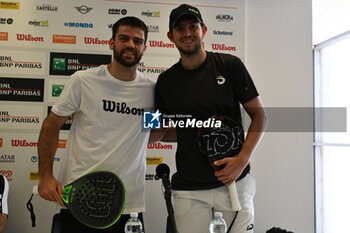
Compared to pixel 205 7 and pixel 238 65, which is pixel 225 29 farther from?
pixel 238 65

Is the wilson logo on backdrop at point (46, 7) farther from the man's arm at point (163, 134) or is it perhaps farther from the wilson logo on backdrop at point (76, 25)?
the man's arm at point (163, 134)

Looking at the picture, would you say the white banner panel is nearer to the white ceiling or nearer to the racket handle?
the racket handle

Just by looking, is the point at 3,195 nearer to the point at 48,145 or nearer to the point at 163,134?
the point at 48,145

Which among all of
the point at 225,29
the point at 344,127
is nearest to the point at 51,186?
the point at 225,29

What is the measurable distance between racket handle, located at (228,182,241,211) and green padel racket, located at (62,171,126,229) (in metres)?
0.53

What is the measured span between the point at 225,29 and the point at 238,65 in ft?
4.81

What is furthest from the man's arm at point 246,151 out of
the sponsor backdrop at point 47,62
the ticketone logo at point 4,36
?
the ticketone logo at point 4,36

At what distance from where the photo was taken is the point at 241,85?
1556 millimetres

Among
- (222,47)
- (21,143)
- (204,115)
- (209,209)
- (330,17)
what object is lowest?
(209,209)

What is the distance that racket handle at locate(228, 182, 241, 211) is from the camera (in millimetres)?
1414

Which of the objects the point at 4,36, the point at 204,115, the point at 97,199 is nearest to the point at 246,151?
the point at 204,115

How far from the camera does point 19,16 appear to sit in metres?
2.75

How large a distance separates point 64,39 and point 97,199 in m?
2.01

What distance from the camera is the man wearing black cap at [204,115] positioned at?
147cm
